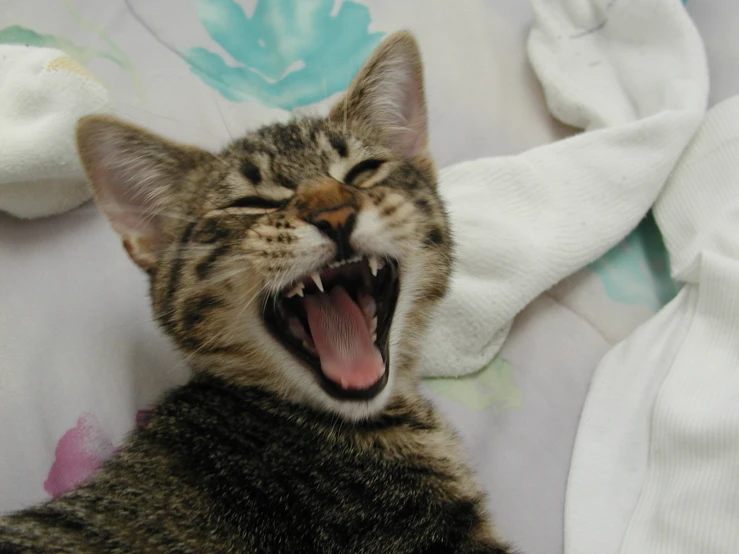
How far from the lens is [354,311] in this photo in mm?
1029

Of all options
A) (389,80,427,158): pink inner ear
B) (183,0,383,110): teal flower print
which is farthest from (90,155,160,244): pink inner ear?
(183,0,383,110): teal flower print

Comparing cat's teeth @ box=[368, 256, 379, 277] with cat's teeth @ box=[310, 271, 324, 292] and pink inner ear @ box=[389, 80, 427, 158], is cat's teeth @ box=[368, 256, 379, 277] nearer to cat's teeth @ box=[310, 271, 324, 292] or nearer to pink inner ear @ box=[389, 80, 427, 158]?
cat's teeth @ box=[310, 271, 324, 292]

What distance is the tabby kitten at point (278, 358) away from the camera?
2.96 feet

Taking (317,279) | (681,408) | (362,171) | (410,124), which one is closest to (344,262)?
(317,279)

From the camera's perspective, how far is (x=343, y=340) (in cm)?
101

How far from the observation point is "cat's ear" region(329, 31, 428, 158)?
47.7 inches

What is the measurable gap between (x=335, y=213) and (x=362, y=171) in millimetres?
249

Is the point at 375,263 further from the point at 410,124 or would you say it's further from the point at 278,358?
the point at 410,124

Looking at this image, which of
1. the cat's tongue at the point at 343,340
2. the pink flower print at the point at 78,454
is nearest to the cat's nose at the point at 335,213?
the cat's tongue at the point at 343,340

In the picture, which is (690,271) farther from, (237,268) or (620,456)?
(237,268)

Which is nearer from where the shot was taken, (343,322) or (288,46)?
(343,322)

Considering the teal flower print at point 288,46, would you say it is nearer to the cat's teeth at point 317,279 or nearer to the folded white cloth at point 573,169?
the folded white cloth at point 573,169

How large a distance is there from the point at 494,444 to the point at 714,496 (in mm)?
447

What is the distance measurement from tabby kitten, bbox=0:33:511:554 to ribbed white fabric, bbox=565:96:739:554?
37cm
